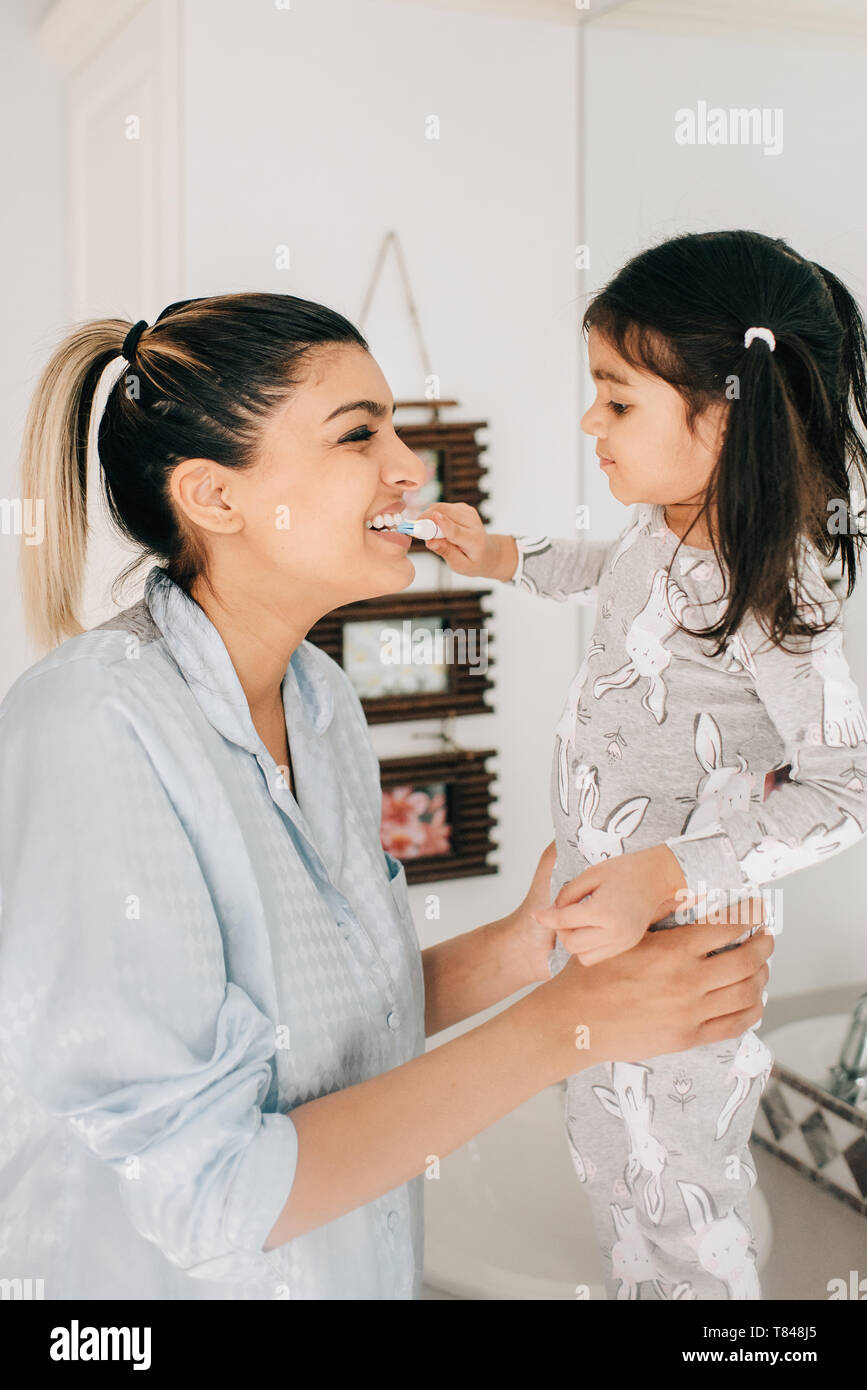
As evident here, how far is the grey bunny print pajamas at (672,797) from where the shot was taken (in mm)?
987

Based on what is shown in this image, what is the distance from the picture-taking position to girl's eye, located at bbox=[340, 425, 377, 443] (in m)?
0.93

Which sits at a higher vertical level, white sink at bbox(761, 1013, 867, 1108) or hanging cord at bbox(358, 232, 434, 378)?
hanging cord at bbox(358, 232, 434, 378)

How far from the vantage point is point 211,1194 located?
2.39ft

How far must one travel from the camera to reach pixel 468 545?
1174 millimetres

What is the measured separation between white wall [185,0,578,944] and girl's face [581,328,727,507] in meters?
0.85

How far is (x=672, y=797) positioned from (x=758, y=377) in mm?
344

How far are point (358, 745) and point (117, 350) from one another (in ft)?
1.28

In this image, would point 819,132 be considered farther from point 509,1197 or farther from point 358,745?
point 509,1197

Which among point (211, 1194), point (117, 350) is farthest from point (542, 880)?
point (117, 350)

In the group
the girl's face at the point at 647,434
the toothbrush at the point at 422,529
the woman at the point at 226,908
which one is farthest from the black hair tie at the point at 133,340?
the girl's face at the point at 647,434

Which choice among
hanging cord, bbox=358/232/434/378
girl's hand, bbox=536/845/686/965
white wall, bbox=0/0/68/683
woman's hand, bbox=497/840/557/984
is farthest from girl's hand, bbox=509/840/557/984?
white wall, bbox=0/0/68/683

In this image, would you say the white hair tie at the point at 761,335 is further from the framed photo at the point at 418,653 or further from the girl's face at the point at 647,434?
the framed photo at the point at 418,653

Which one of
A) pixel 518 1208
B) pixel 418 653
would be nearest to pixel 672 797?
pixel 518 1208

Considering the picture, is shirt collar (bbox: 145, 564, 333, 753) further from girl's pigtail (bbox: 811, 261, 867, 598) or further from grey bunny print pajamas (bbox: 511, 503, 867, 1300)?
girl's pigtail (bbox: 811, 261, 867, 598)
